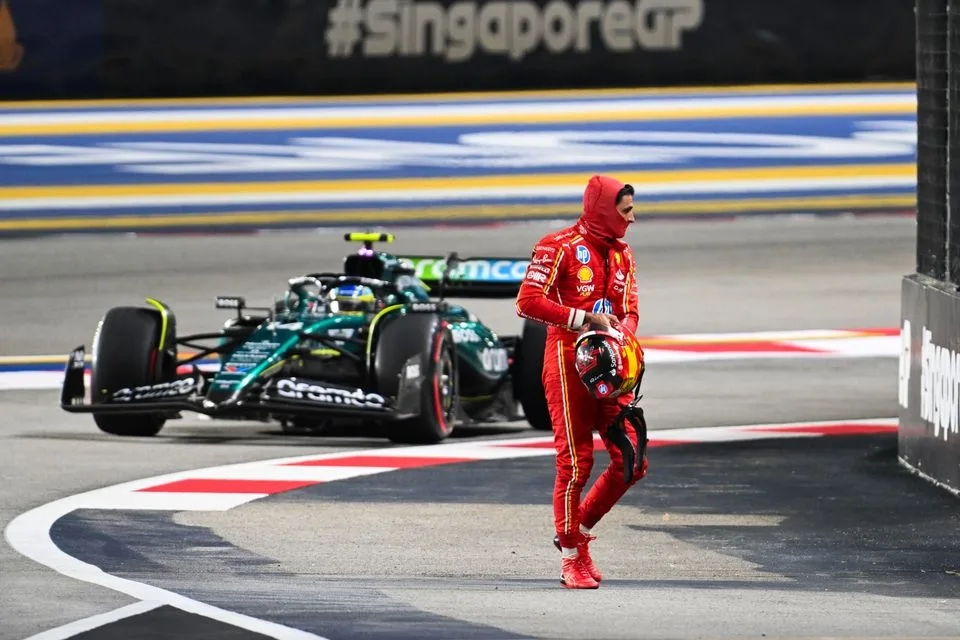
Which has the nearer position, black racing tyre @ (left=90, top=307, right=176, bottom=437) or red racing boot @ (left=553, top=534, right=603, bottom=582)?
red racing boot @ (left=553, top=534, right=603, bottom=582)

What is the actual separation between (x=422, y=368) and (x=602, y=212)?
455cm

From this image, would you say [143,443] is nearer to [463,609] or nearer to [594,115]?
[463,609]

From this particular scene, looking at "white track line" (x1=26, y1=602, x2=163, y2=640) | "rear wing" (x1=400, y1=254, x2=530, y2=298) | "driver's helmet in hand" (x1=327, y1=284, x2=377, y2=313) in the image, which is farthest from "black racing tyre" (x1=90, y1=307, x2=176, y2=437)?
"white track line" (x1=26, y1=602, x2=163, y2=640)

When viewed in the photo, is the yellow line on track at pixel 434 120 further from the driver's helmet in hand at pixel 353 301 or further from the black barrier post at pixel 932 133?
the black barrier post at pixel 932 133

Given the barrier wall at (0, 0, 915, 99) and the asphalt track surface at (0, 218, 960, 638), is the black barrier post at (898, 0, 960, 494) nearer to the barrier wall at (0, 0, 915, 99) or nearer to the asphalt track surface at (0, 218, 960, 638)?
the asphalt track surface at (0, 218, 960, 638)

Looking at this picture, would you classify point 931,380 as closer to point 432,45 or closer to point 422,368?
point 422,368

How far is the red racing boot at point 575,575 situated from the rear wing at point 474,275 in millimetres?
5784

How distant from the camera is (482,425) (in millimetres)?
15555

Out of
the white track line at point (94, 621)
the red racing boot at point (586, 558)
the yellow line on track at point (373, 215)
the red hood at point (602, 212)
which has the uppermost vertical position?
the red hood at point (602, 212)

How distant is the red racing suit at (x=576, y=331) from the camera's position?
370 inches

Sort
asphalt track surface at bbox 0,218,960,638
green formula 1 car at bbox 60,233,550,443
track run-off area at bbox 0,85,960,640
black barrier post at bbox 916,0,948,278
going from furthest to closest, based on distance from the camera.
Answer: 1. green formula 1 car at bbox 60,233,550,443
2. black barrier post at bbox 916,0,948,278
3. track run-off area at bbox 0,85,960,640
4. asphalt track surface at bbox 0,218,960,638

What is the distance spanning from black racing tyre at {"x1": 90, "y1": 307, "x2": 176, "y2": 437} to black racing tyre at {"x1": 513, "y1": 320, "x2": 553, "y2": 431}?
2117mm

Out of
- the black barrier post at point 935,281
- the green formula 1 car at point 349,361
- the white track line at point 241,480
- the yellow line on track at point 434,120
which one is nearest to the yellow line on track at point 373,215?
the yellow line on track at point 434,120

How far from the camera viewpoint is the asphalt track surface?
333 inches
